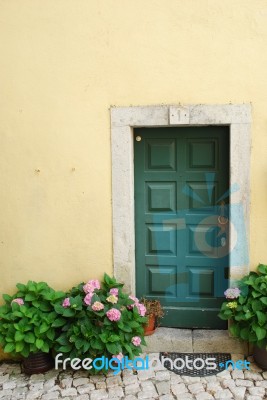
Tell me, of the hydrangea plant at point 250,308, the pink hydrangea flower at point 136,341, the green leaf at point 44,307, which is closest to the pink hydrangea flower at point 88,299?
the green leaf at point 44,307

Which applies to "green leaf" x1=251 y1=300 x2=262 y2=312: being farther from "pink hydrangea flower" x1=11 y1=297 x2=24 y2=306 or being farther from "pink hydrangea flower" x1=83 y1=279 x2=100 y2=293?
"pink hydrangea flower" x1=11 y1=297 x2=24 y2=306

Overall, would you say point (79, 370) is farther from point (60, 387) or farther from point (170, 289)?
point (170, 289)

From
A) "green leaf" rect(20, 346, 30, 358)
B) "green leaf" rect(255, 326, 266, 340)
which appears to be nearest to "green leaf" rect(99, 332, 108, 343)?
"green leaf" rect(20, 346, 30, 358)

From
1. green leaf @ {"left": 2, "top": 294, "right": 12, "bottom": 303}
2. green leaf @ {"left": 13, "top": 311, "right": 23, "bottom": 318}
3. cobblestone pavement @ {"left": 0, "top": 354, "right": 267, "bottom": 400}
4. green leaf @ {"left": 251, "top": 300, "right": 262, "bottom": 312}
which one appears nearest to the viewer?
cobblestone pavement @ {"left": 0, "top": 354, "right": 267, "bottom": 400}

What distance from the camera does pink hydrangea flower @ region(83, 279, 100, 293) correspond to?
13.4 ft

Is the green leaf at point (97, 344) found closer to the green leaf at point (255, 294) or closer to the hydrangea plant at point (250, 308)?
the hydrangea plant at point (250, 308)

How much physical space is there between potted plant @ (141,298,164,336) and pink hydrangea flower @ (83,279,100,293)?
1.88 ft

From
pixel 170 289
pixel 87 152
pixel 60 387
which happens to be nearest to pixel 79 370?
pixel 60 387

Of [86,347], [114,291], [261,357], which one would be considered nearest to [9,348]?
[86,347]

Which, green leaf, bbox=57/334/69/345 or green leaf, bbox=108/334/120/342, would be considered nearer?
green leaf, bbox=108/334/120/342

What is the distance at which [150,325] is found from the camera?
4387mm

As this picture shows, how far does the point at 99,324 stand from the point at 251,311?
4.44 feet

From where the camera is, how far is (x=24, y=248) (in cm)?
438

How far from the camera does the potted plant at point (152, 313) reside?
437cm
